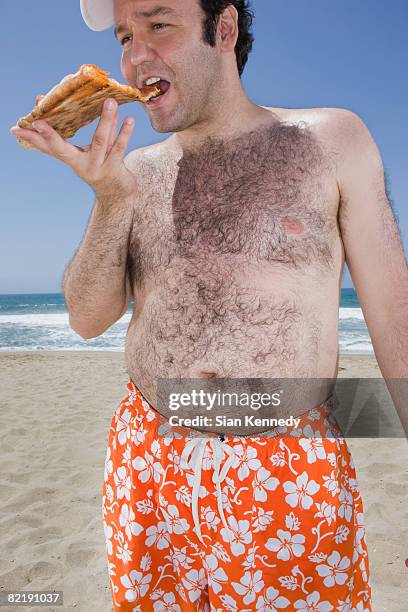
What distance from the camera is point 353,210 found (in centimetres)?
143

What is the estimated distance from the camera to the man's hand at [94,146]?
1.36 metres

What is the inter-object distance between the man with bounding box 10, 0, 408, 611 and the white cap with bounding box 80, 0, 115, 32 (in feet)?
0.43

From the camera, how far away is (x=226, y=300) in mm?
1526

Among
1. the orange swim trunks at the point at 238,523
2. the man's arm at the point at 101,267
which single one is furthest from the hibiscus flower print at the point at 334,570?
the man's arm at the point at 101,267

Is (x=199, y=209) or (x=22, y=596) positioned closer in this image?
(x=199, y=209)

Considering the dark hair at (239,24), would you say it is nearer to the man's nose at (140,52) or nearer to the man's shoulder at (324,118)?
the man's nose at (140,52)

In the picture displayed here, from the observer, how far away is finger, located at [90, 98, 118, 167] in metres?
1.35

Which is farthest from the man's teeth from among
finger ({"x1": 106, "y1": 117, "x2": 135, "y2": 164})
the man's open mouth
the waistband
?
the waistband

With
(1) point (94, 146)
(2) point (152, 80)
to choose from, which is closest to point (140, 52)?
(2) point (152, 80)

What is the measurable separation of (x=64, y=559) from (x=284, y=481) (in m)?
2.32

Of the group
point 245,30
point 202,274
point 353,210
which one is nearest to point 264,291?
point 202,274

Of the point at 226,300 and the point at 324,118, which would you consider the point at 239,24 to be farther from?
the point at 226,300

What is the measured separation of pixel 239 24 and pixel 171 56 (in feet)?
2.42

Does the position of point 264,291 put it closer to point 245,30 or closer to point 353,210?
point 353,210
